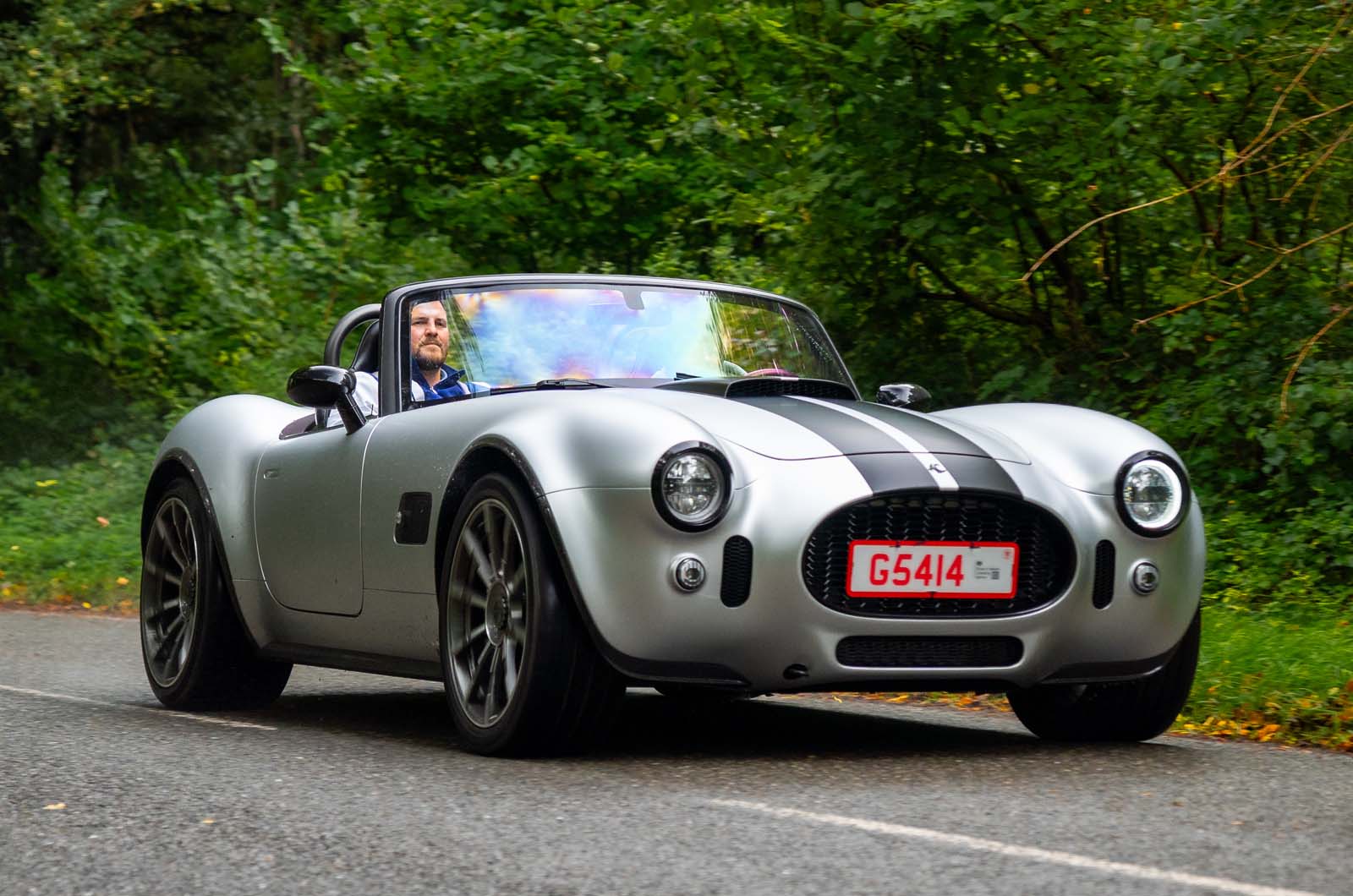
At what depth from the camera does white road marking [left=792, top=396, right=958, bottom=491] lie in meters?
5.36

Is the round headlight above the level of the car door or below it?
above

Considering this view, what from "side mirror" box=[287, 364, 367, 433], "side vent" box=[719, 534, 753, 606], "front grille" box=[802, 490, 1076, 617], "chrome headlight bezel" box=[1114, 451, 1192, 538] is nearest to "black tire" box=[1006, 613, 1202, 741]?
"chrome headlight bezel" box=[1114, 451, 1192, 538]

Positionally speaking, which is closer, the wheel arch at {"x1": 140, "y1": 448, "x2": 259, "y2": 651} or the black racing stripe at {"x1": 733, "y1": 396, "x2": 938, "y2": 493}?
the black racing stripe at {"x1": 733, "y1": 396, "x2": 938, "y2": 493}

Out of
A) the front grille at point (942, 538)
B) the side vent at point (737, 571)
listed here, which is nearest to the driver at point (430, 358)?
the side vent at point (737, 571)

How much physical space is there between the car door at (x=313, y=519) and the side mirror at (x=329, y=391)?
0.19 feet

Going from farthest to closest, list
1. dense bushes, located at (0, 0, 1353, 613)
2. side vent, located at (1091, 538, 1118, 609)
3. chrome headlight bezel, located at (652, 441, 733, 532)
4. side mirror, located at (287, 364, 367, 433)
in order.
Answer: dense bushes, located at (0, 0, 1353, 613) < side mirror, located at (287, 364, 367, 433) < side vent, located at (1091, 538, 1118, 609) < chrome headlight bezel, located at (652, 441, 733, 532)

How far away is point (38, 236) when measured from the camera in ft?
82.8

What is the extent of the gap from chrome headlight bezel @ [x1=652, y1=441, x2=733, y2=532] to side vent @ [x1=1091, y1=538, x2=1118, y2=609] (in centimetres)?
106

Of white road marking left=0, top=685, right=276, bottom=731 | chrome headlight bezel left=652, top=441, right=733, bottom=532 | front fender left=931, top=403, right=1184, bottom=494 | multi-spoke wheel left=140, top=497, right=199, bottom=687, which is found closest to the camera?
chrome headlight bezel left=652, top=441, right=733, bottom=532

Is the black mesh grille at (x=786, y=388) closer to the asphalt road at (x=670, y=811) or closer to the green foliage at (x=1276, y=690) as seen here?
the asphalt road at (x=670, y=811)

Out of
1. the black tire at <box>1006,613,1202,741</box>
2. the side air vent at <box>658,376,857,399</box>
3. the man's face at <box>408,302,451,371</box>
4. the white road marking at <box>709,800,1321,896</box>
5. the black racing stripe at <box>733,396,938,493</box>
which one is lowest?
the black tire at <box>1006,613,1202,741</box>

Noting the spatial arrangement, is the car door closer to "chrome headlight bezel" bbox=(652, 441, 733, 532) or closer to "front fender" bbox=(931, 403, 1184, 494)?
"chrome headlight bezel" bbox=(652, 441, 733, 532)

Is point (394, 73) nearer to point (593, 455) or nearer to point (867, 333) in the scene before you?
point (867, 333)

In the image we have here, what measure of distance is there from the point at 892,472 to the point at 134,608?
32.0ft
